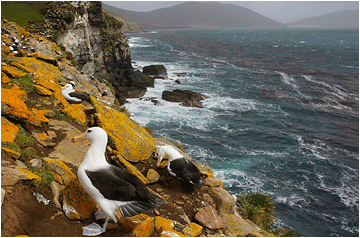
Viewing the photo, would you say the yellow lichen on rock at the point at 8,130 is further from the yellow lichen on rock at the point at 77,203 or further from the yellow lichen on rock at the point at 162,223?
the yellow lichen on rock at the point at 162,223

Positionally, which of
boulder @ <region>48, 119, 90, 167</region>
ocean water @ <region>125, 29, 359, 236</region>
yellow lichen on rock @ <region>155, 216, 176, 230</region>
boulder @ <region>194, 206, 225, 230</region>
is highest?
boulder @ <region>48, 119, 90, 167</region>

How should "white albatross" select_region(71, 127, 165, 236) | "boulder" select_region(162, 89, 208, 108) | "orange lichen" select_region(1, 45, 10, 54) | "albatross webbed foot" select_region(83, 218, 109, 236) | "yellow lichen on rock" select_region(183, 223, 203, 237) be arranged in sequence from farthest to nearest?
"boulder" select_region(162, 89, 208, 108)
"orange lichen" select_region(1, 45, 10, 54)
"yellow lichen on rock" select_region(183, 223, 203, 237)
"white albatross" select_region(71, 127, 165, 236)
"albatross webbed foot" select_region(83, 218, 109, 236)

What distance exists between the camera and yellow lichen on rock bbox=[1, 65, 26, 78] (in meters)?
9.13

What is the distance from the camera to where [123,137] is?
26.3ft

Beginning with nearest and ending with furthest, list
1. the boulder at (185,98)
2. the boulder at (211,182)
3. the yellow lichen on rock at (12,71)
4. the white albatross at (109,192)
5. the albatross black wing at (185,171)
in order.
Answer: the white albatross at (109,192) < the albatross black wing at (185,171) < the boulder at (211,182) < the yellow lichen on rock at (12,71) < the boulder at (185,98)

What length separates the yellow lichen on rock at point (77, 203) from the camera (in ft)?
15.5

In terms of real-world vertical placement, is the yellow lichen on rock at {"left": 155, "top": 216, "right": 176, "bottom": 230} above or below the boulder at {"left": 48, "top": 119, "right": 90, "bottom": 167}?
below

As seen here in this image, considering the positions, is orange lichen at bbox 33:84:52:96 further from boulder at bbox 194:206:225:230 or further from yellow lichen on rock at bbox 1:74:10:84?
boulder at bbox 194:206:225:230

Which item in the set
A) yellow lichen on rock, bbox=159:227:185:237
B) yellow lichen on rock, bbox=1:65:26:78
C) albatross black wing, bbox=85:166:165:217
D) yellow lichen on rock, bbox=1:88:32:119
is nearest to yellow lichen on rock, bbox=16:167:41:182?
albatross black wing, bbox=85:166:165:217

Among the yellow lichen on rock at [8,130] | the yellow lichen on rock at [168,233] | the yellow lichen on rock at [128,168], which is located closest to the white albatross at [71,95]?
the yellow lichen on rock at [8,130]

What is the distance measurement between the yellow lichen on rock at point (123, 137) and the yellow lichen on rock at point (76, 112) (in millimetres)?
522

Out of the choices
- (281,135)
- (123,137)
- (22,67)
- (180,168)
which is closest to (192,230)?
(180,168)

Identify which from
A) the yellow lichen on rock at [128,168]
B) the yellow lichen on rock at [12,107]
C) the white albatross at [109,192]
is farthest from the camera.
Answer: the yellow lichen on rock at [128,168]

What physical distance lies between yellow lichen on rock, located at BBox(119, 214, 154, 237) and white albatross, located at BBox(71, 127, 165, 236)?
320 mm
